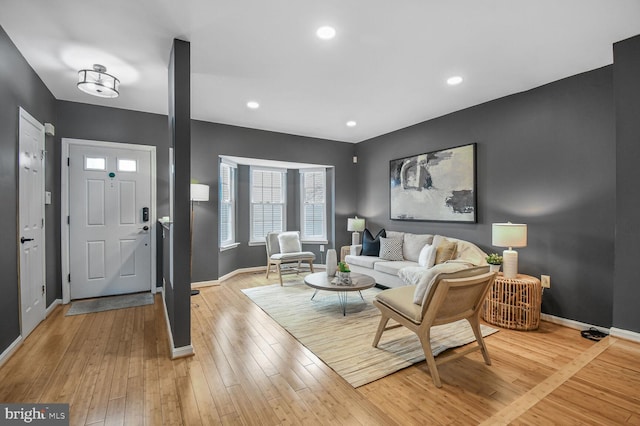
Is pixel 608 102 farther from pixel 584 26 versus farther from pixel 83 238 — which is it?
pixel 83 238

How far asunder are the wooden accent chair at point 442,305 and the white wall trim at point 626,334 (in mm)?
1157

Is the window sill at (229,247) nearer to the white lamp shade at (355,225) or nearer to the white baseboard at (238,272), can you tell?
the white baseboard at (238,272)

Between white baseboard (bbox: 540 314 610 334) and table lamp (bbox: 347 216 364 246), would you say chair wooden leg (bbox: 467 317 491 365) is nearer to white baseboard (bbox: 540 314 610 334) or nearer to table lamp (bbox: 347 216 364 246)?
white baseboard (bbox: 540 314 610 334)

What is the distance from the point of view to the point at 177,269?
2590mm

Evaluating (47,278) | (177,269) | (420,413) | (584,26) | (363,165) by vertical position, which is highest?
(584,26)

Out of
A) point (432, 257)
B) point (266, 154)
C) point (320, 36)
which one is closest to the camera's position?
point (320, 36)

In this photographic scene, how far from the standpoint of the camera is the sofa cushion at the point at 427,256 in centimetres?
403

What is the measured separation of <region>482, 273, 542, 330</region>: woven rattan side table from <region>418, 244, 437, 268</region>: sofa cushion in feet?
2.72

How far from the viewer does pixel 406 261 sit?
15.4ft

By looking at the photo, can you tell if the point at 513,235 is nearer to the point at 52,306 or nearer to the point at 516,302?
the point at 516,302

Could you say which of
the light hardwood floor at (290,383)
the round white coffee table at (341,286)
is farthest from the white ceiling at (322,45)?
the light hardwood floor at (290,383)

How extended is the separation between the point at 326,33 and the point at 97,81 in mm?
2424

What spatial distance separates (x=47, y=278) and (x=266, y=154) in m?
3.53

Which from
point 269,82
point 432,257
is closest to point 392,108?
point 269,82
